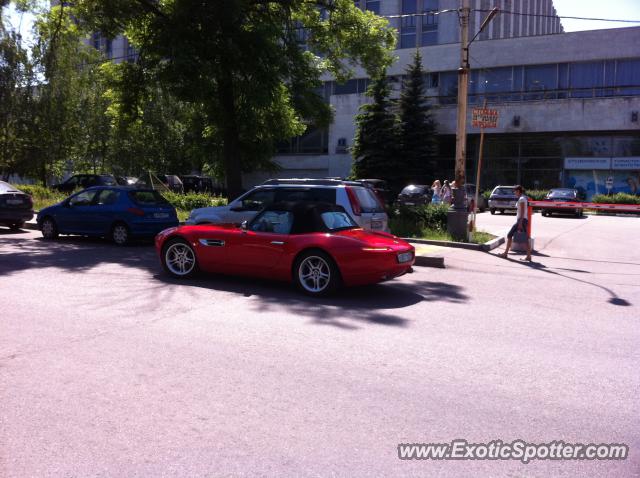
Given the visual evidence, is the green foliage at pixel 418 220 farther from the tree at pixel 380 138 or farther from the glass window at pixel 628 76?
the glass window at pixel 628 76

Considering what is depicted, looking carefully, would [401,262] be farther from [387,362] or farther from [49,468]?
[49,468]

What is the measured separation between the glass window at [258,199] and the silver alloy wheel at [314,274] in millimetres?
3945

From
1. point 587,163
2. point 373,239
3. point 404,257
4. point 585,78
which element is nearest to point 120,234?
point 373,239

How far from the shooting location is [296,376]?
16.7ft

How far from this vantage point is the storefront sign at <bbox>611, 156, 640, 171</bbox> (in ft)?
121

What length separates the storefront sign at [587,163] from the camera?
124 feet

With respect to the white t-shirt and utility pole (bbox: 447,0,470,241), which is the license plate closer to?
the white t-shirt

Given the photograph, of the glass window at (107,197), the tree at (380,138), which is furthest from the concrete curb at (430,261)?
the tree at (380,138)

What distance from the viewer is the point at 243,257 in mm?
9055

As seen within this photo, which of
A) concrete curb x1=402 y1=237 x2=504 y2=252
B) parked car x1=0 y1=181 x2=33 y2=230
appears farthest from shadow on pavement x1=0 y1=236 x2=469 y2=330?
concrete curb x1=402 y1=237 x2=504 y2=252

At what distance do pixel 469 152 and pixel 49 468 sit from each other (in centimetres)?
4180

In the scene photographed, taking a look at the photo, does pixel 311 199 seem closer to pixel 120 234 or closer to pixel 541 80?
pixel 120 234

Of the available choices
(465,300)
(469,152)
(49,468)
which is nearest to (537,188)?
(469,152)

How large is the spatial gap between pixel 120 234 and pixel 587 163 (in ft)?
108
